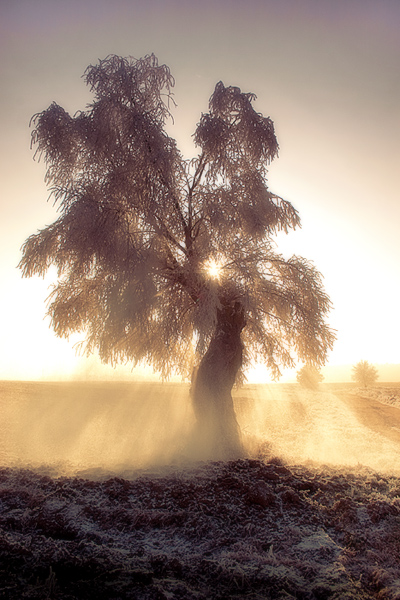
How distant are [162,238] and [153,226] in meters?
0.45

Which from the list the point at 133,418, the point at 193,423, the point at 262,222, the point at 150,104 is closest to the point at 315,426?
the point at 193,423

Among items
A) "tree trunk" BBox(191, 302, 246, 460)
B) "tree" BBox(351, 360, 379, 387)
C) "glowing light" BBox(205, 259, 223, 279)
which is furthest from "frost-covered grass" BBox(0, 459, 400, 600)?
"tree" BBox(351, 360, 379, 387)

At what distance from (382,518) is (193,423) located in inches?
226

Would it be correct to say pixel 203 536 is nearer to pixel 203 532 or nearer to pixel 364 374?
pixel 203 532

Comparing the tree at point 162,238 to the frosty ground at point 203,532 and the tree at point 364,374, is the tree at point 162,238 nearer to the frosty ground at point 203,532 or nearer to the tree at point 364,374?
the frosty ground at point 203,532

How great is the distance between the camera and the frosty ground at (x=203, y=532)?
2621mm

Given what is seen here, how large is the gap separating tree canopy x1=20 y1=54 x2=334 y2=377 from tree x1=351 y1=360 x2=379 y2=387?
73.0 feet

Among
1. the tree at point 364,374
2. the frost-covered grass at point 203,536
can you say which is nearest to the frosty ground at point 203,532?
the frost-covered grass at point 203,536

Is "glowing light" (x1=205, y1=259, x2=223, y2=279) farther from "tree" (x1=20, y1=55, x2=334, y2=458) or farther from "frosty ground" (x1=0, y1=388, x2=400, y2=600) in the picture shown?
"frosty ground" (x1=0, y1=388, x2=400, y2=600)

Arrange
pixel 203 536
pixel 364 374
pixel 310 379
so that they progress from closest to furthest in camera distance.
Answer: pixel 203 536, pixel 310 379, pixel 364 374

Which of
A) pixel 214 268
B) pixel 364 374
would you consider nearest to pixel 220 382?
pixel 214 268

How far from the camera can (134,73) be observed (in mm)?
8258

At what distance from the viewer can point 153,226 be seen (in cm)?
800

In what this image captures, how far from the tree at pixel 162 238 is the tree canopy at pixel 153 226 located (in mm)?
31
